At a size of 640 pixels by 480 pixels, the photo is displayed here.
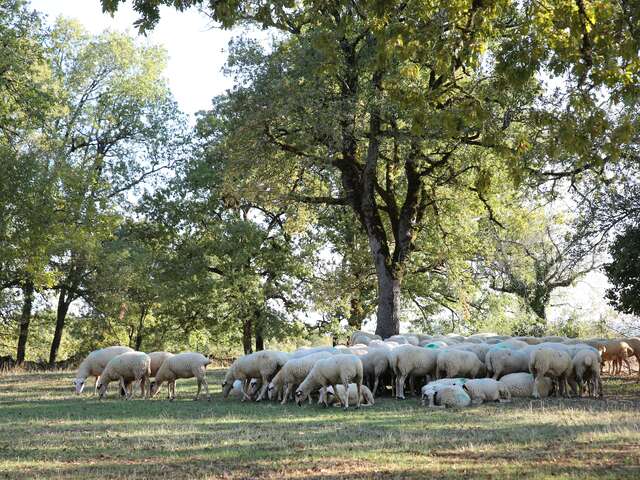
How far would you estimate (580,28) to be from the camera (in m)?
8.69

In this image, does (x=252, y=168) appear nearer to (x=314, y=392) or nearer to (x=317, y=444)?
(x=314, y=392)

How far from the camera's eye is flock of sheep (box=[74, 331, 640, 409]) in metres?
15.0

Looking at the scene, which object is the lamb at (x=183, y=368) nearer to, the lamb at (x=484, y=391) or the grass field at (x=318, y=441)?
the grass field at (x=318, y=441)

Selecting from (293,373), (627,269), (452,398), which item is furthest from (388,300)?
(452,398)

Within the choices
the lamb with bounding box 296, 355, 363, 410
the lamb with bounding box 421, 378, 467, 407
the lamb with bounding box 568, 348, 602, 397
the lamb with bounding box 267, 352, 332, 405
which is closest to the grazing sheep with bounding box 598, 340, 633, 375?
the lamb with bounding box 568, 348, 602, 397

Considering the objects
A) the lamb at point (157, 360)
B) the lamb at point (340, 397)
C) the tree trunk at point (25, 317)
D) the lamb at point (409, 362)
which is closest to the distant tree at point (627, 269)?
the lamb at point (409, 362)

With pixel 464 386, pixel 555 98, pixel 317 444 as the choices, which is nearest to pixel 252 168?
pixel 555 98

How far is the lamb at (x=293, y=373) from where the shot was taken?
1580 cm

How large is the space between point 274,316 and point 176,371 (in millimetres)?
15290

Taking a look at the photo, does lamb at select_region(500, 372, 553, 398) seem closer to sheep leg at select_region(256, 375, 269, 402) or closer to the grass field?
the grass field

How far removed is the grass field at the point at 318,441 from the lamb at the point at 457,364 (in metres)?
1.89

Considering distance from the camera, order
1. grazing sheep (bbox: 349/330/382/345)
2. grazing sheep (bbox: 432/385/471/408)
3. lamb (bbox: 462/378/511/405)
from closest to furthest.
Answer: grazing sheep (bbox: 432/385/471/408) → lamb (bbox: 462/378/511/405) → grazing sheep (bbox: 349/330/382/345)

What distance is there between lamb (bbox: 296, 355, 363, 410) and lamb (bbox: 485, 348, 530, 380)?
3664 millimetres

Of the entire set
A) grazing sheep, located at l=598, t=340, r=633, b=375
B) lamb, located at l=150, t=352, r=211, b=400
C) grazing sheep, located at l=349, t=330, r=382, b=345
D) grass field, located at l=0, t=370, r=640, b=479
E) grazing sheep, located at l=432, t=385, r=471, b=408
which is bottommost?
grass field, located at l=0, t=370, r=640, b=479
